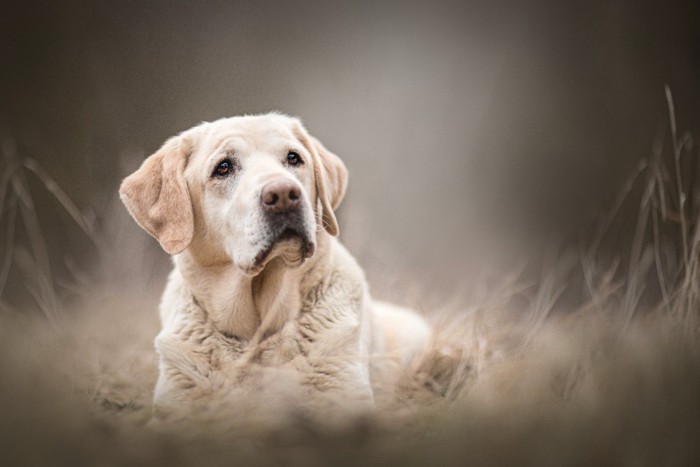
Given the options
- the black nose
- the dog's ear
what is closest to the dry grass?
the dog's ear

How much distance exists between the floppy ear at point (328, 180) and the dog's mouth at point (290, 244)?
195 millimetres

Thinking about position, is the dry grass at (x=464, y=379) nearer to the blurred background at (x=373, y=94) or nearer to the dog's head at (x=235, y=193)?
the blurred background at (x=373, y=94)

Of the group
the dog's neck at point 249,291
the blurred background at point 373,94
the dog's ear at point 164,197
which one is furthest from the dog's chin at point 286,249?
the blurred background at point 373,94

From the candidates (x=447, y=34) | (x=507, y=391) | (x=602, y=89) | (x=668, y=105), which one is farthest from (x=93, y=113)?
(x=668, y=105)

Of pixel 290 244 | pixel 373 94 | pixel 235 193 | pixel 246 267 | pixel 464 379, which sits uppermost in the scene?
pixel 373 94

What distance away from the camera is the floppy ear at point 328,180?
7.91ft

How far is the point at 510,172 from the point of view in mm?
2719

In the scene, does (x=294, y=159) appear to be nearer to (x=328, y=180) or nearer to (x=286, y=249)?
(x=328, y=180)

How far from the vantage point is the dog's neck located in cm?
236

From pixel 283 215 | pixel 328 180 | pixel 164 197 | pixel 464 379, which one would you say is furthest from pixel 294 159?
pixel 464 379

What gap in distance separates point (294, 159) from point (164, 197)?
43 cm

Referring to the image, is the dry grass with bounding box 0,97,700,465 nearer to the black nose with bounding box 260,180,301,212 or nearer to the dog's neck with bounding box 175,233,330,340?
the dog's neck with bounding box 175,233,330,340

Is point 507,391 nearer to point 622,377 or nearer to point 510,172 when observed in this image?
point 622,377

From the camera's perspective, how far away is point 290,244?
2.19 m
